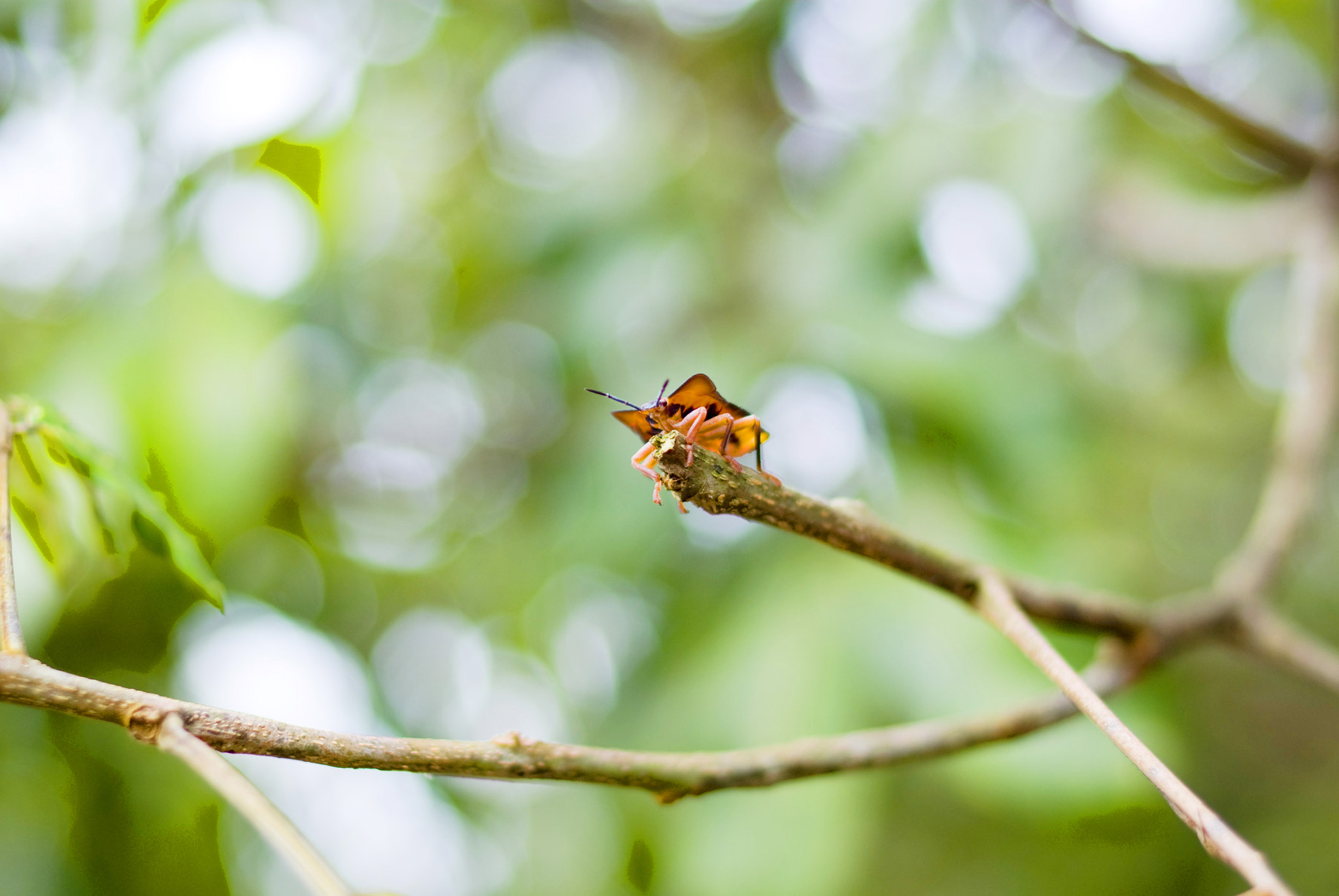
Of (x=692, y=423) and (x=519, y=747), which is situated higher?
(x=692, y=423)

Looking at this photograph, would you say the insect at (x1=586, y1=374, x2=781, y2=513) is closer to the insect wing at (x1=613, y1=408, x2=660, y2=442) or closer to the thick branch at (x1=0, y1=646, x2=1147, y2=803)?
the insect wing at (x1=613, y1=408, x2=660, y2=442)

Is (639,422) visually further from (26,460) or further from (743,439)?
(26,460)

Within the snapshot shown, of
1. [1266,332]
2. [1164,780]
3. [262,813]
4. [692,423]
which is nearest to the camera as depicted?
[262,813]

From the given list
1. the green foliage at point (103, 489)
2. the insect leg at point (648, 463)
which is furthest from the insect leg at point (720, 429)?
the green foliage at point (103, 489)

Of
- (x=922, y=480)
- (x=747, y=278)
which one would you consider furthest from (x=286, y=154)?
(x=922, y=480)

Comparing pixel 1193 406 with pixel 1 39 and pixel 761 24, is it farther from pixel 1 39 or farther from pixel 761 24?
pixel 1 39

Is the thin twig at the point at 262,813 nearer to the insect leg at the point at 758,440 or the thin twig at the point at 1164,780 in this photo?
the thin twig at the point at 1164,780

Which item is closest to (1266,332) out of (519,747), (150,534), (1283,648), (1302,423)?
(1302,423)
